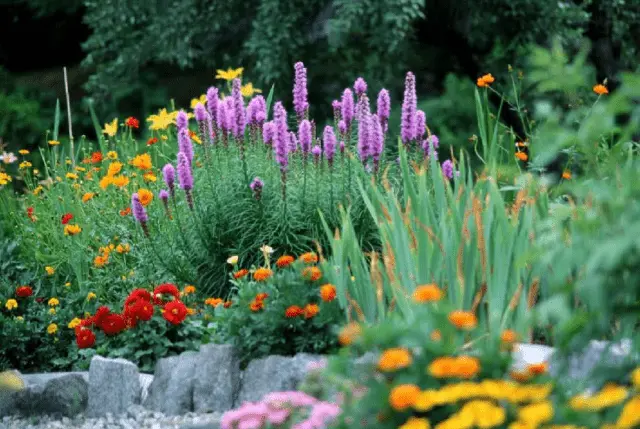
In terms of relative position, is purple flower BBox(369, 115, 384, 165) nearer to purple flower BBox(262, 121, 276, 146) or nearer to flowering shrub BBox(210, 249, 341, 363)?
purple flower BBox(262, 121, 276, 146)

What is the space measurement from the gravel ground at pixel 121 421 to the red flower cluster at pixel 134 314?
1.33 ft

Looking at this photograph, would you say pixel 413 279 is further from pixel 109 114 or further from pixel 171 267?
pixel 109 114

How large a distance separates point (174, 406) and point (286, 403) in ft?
4.14

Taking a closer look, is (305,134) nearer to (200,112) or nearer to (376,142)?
(376,142)

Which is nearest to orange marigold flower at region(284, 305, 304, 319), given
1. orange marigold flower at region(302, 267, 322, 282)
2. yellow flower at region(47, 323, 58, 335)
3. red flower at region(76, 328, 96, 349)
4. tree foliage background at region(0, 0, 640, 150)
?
orange marigold flower at region(302, 267, 322, 282)

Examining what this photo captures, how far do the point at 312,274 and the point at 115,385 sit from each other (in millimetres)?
832

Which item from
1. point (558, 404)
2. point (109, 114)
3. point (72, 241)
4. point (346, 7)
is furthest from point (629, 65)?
point (558, 404)

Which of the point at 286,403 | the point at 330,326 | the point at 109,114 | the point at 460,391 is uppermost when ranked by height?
the point at 460,391

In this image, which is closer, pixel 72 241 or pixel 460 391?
pixel 460 391

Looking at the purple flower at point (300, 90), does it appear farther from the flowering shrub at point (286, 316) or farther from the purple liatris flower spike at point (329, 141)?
the flowering shrub at point (286, 316)

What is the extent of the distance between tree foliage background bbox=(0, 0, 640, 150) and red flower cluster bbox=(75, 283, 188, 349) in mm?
3736

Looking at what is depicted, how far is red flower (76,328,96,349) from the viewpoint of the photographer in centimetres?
418

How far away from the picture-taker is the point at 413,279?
11.2ft

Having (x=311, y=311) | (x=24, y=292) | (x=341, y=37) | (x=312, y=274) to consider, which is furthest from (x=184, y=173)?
(x=341, y=37)
